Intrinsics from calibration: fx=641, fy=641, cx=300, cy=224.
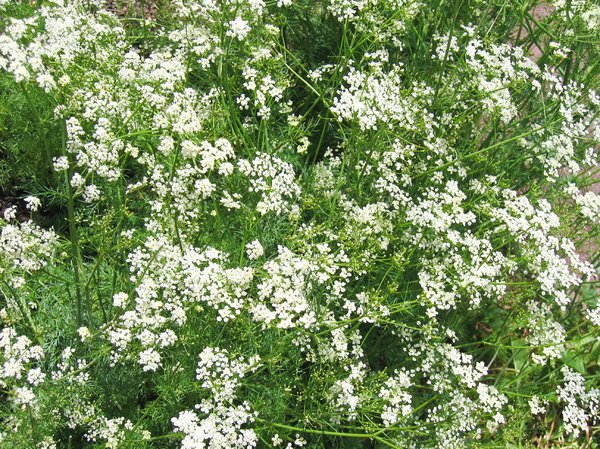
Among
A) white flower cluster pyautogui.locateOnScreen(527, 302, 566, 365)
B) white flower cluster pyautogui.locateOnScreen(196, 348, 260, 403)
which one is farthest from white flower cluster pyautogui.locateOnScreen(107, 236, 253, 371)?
white flower cluster pyautogui.locateOnScreen(527, 302, 566, 365)

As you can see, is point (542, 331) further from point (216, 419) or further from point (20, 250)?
point (20, 250)

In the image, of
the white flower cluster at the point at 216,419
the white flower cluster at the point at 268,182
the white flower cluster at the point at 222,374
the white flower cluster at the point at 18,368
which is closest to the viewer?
the white flower cluster at the point at 18,368

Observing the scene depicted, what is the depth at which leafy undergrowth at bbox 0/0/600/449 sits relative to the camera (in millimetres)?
3314

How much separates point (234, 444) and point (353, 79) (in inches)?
90.6

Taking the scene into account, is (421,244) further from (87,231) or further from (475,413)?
(87,231)

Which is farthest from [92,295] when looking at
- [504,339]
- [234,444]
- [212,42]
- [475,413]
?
[504,339]

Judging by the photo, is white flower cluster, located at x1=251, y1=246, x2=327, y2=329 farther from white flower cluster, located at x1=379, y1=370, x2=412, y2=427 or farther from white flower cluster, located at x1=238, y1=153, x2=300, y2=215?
white flower cluster, located at x1=379, y1=370, x2=412, y2=427

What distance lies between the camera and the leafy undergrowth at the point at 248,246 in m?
3.31

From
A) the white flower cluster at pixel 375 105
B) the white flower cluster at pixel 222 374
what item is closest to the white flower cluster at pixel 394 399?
the white flower cluster at pixel 222 374

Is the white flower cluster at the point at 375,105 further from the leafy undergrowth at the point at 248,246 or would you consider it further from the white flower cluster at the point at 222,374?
the white flower cluster at the point at 222,374

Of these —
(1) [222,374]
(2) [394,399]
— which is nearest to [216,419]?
(1) [222,374]

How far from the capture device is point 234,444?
3.52 meters

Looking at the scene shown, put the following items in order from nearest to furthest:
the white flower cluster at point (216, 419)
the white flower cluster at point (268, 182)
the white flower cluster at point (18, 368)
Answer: the white flower cluster at point (18, 368), the white flower cluster at point (216, 419), the white flower cluster at point (268, 182)

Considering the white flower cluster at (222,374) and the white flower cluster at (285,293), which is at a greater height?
the white flower cluster at (285,293)
